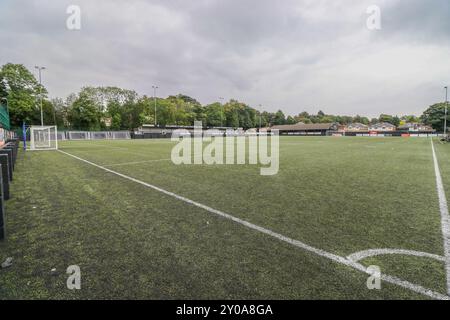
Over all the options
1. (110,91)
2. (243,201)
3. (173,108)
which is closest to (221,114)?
(173,108)

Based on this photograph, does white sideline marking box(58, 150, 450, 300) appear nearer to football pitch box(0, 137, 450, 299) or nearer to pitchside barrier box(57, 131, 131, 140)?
football pitch box(0, 137, 450, 299)

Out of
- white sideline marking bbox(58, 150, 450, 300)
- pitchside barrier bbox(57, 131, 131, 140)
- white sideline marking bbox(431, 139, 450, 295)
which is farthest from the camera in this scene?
pitchside barrier bbox(57, 131, 131, 140)

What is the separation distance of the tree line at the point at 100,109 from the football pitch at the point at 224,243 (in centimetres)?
5029

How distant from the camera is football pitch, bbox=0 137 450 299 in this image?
6.46 ft

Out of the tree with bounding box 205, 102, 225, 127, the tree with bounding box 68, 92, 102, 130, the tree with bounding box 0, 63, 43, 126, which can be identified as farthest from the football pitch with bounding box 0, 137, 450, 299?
the tree with bounding box 205, 102, 225, 127

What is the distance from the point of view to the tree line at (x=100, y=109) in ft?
136

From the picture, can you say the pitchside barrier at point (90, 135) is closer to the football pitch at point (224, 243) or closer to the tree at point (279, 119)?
the football pitch at point (224, 243)

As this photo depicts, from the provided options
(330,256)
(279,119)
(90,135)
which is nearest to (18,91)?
(90,135)

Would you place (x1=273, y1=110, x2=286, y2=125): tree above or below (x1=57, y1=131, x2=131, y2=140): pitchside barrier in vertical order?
above

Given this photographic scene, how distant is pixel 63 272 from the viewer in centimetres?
221

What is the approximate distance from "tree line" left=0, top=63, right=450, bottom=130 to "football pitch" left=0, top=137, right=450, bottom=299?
50.3 meters

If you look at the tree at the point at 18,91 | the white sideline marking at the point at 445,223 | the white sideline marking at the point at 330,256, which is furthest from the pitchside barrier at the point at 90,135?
the white sideline marking at the point at 445,223
